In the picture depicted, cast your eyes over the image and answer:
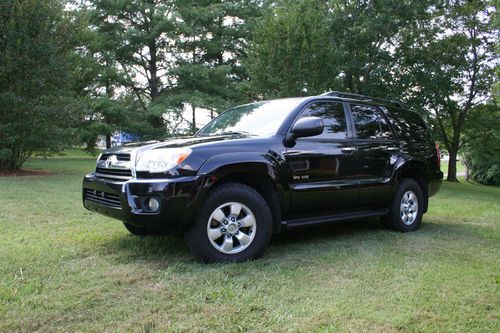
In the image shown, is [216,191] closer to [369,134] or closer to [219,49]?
[369,134]

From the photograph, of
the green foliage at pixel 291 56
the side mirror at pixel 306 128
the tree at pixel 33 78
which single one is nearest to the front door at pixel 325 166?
the side mirror at pixel 306 128

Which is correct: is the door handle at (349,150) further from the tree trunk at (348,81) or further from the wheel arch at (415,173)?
the tree trunk at (348,81)

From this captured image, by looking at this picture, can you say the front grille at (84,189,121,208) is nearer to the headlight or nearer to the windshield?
the headlight

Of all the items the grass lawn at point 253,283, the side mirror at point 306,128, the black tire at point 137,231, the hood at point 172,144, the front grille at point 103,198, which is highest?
the side mirror at point 306,128

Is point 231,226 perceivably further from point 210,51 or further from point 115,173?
point 210,51

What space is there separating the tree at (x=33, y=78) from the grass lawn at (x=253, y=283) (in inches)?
319

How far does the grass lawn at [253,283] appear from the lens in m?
2.83

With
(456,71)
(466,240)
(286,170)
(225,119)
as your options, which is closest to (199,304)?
(286,170)

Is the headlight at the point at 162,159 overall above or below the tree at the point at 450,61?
below

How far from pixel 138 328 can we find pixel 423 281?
234cm

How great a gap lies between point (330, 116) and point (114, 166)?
2544 millimetres

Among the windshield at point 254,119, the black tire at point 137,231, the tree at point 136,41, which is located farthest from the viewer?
the tree at point 136,41

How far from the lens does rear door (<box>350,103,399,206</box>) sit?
5332 mm

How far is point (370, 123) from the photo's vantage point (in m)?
5.69
